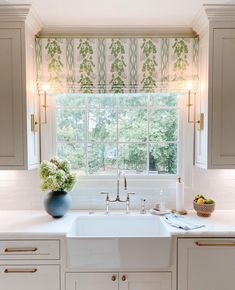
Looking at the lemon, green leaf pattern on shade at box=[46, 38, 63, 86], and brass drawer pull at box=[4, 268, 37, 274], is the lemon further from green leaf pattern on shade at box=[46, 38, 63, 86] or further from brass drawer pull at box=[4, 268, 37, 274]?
green leaf pattern on shade at box=[46, 38, 63, 86]

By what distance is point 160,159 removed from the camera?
236 cm

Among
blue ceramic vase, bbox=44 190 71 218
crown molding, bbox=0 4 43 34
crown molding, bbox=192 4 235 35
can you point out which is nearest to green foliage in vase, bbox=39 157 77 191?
blue ceramic vase, bbox=44 190 71 218

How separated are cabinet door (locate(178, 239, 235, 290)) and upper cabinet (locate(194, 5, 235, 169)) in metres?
0.60

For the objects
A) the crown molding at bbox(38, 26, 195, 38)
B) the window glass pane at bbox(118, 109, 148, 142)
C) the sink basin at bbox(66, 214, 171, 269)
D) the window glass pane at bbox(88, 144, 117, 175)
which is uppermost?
the crown molding at bbox(38, 26, 195, 38)

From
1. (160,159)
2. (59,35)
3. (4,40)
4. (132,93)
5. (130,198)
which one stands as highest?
(59,35)

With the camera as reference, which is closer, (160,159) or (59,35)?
(59,35)

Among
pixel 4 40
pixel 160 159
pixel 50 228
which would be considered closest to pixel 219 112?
pixel 160 159

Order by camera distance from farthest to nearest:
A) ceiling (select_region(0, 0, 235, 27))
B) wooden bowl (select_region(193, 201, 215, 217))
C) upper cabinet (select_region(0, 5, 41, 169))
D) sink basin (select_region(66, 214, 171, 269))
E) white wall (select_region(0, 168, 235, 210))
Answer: white wall (select_region(0, 168, 235, 210))
wooden bowl (select_region(193, 201, 215, 217))
upper cabinet (select_region(0, 5, 41, 169))
ceiling (select_region(0, 0, 235, 27))
sink basin (select_region(66, 214, 171, 269))

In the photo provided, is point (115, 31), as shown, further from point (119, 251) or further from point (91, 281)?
point (91, 281)

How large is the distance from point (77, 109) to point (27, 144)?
1.97ft

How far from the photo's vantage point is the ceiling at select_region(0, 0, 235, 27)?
1.82m

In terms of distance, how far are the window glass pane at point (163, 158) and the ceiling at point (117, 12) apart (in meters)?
1.08

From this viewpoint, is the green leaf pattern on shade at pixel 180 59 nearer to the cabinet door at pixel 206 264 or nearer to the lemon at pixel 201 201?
the lemon at pixel 201 201

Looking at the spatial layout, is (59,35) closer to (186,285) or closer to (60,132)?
(60,132)
